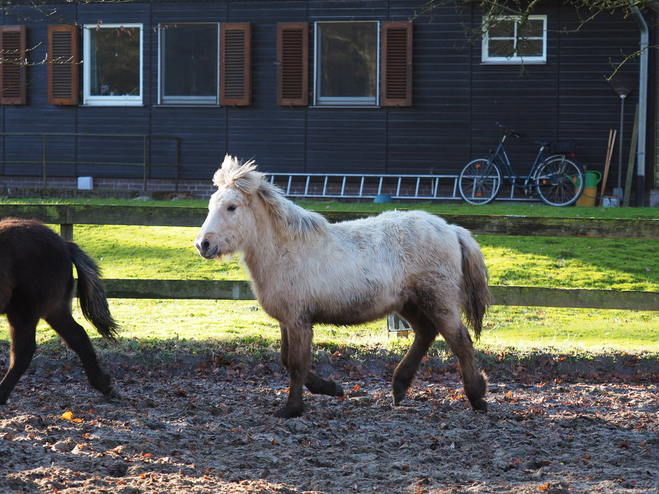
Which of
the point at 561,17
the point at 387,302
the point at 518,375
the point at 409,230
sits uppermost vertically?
the point at 561,17

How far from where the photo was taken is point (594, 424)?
15.6 ft

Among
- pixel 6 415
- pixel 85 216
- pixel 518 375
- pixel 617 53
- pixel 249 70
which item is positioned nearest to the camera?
pixel 6 415

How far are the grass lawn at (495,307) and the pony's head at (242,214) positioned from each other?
6.30ft

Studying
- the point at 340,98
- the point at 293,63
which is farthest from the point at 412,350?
Result: the point at 293,63

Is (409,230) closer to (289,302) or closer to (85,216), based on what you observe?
(289,302)

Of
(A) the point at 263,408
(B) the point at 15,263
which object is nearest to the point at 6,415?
(B) the point at 15,263

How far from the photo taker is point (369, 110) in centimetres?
1582

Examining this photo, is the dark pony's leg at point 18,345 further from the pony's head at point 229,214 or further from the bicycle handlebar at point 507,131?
the bicycle handlebar at point 507,131

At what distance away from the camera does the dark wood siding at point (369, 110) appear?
15.1 meters

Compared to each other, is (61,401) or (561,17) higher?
(561,17)

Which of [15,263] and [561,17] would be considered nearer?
[15,263]

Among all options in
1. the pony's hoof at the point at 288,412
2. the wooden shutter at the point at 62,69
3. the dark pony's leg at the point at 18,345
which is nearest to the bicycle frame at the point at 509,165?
the wooden shutter at the point at 62,69

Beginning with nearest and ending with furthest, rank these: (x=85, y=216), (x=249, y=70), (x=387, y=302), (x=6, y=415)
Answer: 1. (x=6, y=415)
2. (x=387, y=302)
3. (x=85, y=216)
4. (x=249, y=70)

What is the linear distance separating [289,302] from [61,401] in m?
1.82
